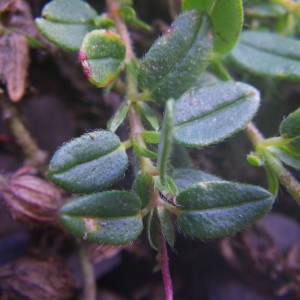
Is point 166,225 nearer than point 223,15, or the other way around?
point 166,225

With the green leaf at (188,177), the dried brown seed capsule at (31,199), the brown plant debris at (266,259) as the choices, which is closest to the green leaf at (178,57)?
the green leaf at (188,177)

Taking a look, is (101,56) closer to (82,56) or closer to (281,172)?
(82,56)

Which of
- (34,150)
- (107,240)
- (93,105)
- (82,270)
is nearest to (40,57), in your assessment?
(93,105)

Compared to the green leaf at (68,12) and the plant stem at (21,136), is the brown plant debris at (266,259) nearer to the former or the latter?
the plant stem at (21,136)

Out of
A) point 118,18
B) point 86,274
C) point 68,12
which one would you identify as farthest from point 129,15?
point 86,274

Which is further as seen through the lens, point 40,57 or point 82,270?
point 40,57

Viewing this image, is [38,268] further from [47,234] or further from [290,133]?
[290,133]
